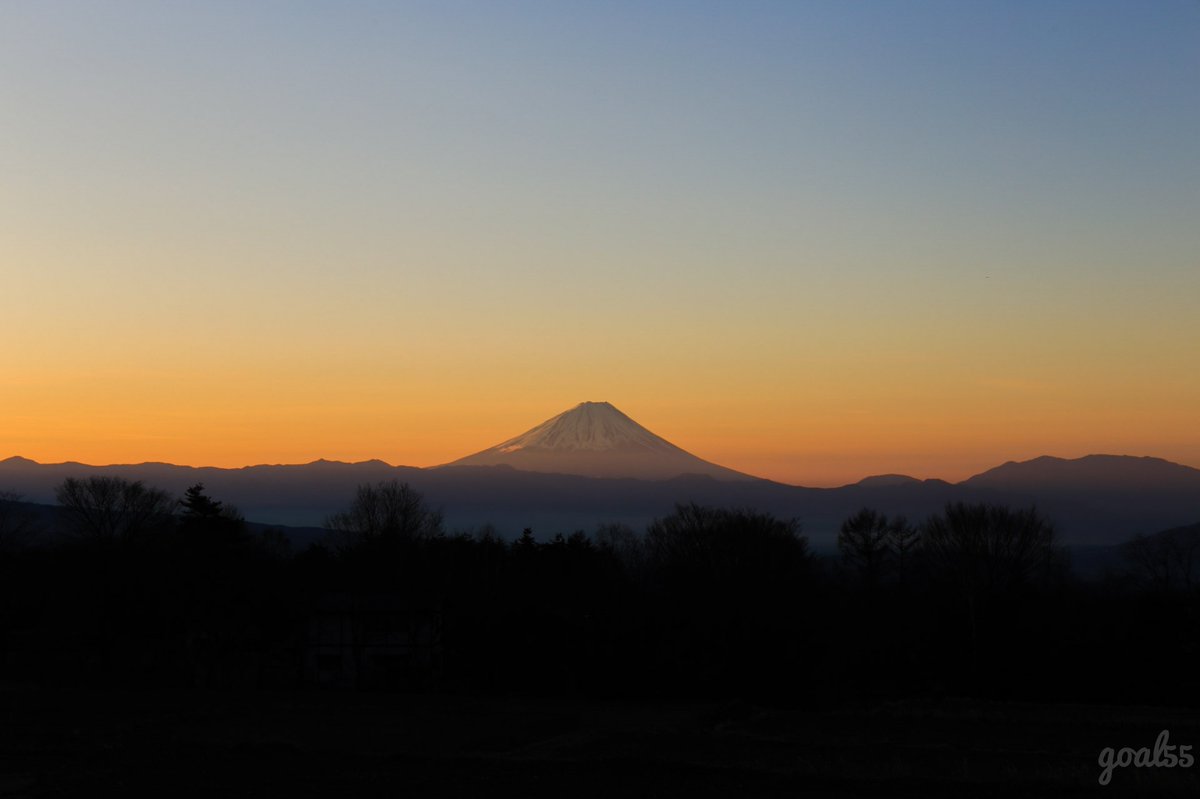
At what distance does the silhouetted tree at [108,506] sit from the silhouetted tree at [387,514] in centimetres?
1495

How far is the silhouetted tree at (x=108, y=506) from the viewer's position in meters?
73.2

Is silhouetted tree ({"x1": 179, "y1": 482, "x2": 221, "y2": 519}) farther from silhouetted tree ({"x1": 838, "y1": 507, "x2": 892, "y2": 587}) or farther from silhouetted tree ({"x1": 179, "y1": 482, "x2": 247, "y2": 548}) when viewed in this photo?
silhouetted tree ({"x1": 838, "y1": 507, "x2": 892, "y2": 587})

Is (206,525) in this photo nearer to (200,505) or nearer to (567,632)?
(200,505)

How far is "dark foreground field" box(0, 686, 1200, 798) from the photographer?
1969 cm

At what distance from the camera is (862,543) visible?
81875mm

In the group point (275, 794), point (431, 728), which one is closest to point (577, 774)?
point (275, 794)

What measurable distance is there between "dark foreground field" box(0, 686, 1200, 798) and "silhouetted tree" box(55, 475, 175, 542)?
35290 millimetres

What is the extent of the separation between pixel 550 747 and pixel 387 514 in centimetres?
6635

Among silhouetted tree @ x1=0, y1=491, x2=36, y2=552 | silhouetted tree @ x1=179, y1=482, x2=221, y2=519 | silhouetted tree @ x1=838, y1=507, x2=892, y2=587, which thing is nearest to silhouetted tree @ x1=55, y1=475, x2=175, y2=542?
silhouetted tree @ x1=0, y1=491, x2=36, y2=552

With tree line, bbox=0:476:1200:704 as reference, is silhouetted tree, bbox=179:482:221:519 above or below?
above

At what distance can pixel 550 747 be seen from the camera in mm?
28344

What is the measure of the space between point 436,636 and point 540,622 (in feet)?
16.5

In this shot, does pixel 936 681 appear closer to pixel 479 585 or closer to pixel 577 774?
pixel 479 585

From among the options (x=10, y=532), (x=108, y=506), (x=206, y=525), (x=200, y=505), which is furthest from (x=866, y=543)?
(x=10, y=532)
